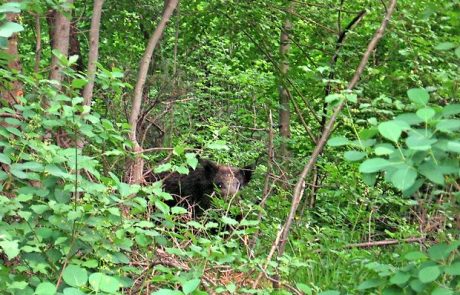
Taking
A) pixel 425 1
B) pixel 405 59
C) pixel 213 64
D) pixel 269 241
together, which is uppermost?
pixel 425 1

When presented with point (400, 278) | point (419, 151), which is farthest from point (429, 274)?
point (419, 151)

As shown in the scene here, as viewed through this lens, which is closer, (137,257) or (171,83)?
(137,257)

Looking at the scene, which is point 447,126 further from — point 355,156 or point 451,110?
point 355,156

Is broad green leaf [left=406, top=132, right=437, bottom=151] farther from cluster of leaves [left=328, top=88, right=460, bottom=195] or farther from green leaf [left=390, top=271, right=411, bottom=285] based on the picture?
green leaf [left=390, top=271, right=411, bottom=285]

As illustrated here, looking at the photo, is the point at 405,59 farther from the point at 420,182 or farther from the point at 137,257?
the point at 420,182

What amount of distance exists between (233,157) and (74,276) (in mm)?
7158

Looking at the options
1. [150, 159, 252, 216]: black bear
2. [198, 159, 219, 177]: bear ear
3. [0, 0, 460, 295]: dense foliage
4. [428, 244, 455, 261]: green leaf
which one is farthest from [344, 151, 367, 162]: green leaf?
[198, 159, 219, 177]: bear ear

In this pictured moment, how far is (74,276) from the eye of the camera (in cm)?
330

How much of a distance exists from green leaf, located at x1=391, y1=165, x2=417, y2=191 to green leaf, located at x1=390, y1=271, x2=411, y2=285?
75 cm

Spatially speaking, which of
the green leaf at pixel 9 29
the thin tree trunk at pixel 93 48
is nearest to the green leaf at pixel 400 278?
the green leaf at pixel 9 29

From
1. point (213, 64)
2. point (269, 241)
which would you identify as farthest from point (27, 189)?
point (213, 64)

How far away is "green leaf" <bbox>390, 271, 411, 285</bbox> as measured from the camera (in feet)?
9.87

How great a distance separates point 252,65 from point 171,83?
132 inches

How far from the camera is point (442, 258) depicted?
2.88m
